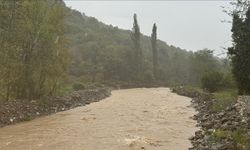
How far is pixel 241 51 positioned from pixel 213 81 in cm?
1793

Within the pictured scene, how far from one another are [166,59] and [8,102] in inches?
3546

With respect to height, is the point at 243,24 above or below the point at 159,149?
above

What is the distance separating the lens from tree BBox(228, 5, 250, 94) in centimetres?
3353

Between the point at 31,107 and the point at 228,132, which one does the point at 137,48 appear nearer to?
the point at 31,107

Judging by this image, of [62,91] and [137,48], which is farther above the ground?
[137,48]

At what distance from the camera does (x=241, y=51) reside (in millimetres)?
33656

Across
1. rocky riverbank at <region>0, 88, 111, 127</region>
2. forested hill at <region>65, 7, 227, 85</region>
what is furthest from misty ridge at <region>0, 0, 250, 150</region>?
forested hill at <region>65, 7, 227, 85</region>

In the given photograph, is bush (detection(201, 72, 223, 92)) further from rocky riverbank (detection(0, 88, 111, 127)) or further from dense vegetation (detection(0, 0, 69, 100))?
dense vegetation (detection(0, 0, 69, 100))

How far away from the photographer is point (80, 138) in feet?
70.8

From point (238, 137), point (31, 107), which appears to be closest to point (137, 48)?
point (31, 107)

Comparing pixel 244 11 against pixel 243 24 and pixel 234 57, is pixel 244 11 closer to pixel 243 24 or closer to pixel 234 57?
pixel 243 24

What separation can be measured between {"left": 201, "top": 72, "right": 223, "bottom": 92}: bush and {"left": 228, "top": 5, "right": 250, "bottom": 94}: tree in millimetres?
15811

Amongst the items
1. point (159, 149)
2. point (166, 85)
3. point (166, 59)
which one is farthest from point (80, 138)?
point (166, 59)

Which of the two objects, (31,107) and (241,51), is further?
(241,51)
